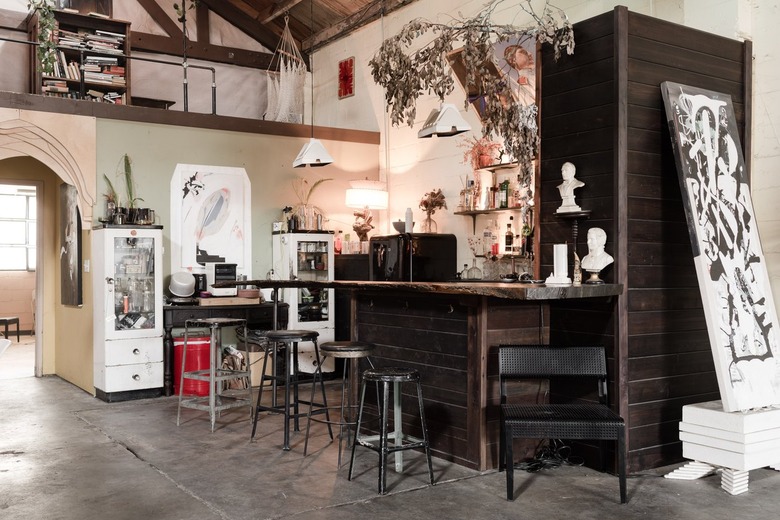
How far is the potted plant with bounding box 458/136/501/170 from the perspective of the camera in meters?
7.29

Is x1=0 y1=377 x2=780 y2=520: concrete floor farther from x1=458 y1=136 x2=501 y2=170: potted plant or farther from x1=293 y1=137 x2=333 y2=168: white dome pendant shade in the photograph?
x1=458 y1=136 x2=501 y2=170: potted plant

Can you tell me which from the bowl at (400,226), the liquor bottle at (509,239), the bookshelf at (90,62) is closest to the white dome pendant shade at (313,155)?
the bowl at (400,226)

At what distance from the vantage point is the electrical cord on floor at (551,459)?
15.1 ft

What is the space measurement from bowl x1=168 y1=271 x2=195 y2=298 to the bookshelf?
9.01 feet

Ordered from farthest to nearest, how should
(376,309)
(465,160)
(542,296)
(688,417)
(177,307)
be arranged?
1. (465,160)
2. (177,307)
3. (376,309)
4. (688,417)
5. (542,296)

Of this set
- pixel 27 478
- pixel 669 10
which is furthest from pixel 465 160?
pixel 27 478

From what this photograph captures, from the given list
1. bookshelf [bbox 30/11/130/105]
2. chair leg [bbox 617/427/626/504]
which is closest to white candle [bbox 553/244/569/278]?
chair leg [bbox 617/427/626/504]

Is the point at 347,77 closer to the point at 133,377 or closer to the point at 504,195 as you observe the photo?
the point at 504,195

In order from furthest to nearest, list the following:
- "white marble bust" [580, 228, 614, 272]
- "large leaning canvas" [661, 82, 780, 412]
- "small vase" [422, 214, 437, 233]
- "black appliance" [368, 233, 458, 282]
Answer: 1. "small vase" [422, 214, 437, 233]
2. "black appliance" [368, 233, 458, 282]
3. "white marble bust" [580, 228, 614, 272]
4. "large leaning canvas" [661, 82, 780, 412]

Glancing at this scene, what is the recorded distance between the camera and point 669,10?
5.70m

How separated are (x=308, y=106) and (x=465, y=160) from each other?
12.2ft

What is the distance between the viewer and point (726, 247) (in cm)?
458

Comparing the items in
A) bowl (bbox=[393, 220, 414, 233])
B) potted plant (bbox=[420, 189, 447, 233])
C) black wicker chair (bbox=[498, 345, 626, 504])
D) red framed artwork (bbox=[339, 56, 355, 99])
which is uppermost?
red framed artwork (bbox=[339, 56, 355, 99])

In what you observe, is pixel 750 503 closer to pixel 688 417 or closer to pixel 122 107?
pixel 688 417
